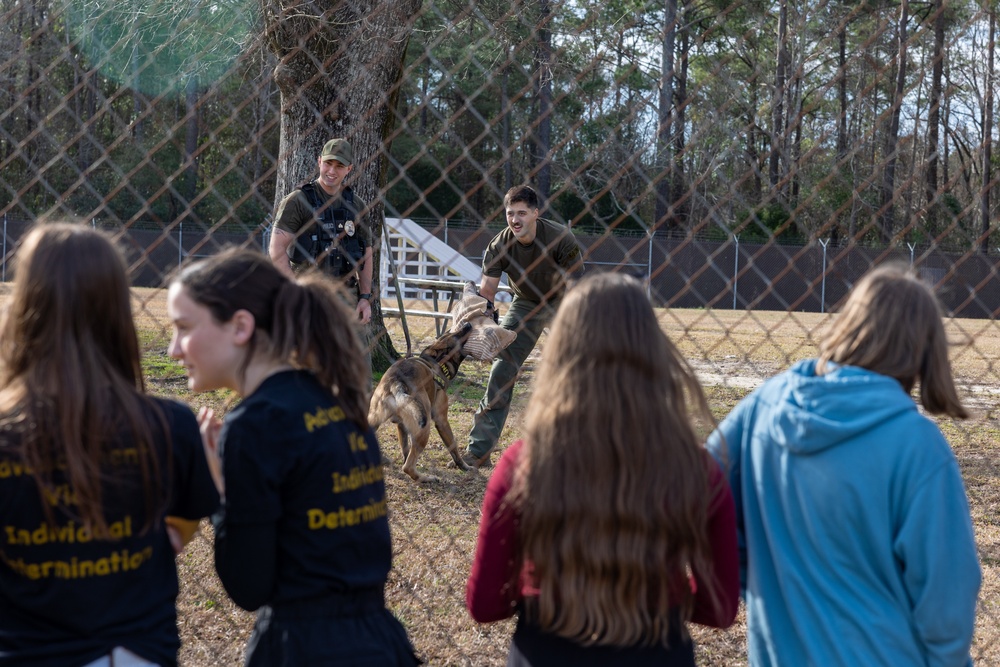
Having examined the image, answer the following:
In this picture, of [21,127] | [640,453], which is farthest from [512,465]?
[21,127]

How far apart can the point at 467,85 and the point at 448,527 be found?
2169 cm

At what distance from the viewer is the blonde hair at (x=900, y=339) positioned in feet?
6.17

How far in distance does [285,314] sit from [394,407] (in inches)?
141

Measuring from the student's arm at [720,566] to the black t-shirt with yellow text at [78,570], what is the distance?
100cm

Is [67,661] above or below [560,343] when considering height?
below

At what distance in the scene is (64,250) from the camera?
67.7 inches

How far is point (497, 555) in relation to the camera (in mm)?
1809

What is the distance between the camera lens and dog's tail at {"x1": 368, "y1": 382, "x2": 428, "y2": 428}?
5.43 m

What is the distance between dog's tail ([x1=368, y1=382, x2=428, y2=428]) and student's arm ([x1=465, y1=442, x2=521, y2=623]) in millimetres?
3575

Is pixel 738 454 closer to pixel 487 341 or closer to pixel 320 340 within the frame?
pixel 320 340

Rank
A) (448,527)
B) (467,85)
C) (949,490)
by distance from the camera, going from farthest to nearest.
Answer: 1. (467,85)
2. (448,527)
3. (949,490)

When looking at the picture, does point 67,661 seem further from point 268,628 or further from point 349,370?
point 349,370

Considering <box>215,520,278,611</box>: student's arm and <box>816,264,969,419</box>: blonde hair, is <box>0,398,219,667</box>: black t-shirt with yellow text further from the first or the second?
<box>816,264,969,419</box>: blonde hair

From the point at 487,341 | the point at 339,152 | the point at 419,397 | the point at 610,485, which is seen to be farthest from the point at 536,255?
the point at 610,485
